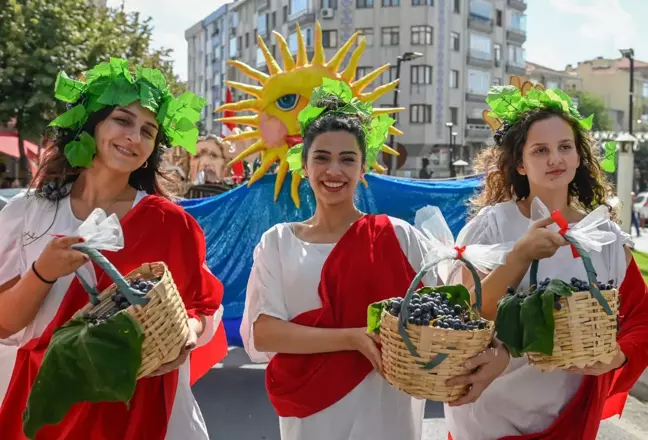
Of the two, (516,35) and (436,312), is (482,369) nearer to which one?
(436,312)

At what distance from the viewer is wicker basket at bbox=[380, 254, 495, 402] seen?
6.23 feet

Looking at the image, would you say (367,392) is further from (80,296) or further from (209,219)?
(209,219)

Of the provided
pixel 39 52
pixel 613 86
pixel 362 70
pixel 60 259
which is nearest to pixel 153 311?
pixel 60 259

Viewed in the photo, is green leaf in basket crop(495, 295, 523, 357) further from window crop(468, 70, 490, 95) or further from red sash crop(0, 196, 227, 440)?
window crop(468, 70, 490, 95)

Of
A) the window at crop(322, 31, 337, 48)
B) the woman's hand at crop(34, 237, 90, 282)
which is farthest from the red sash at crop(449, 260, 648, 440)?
the window at crop(322, 31, 337, 48)

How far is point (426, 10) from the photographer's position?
4353 cm

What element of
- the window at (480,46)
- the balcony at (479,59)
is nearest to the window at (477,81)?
the balcony at (479,59)

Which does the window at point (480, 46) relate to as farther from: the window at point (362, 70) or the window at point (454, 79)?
the window at point (362, 70)

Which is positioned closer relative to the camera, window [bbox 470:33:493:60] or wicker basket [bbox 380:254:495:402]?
wicker basket [bbox 380:254:495:402]

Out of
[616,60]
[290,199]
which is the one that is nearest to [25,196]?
[290,199]

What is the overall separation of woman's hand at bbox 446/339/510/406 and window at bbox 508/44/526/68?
5276 cm

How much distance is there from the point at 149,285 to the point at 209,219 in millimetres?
4279

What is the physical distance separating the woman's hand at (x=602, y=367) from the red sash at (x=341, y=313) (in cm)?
62

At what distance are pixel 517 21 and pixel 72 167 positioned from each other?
2135 inches
